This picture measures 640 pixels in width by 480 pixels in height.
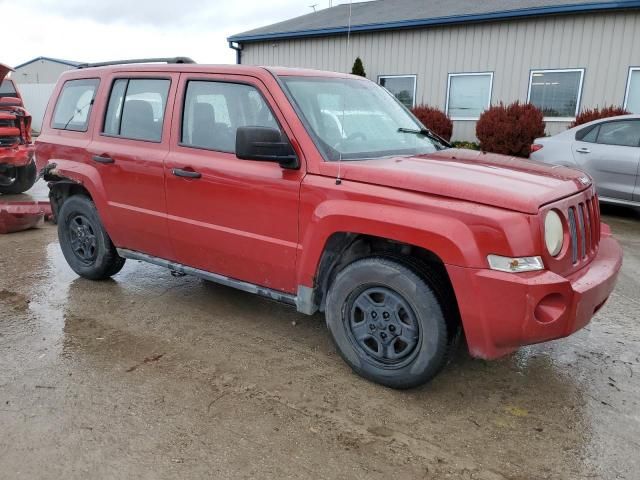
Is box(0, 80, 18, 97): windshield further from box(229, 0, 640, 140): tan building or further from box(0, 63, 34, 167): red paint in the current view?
box(229, 0, 640, 140): tan building

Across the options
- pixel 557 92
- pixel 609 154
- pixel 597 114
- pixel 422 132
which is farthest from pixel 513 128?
pixel 422 132

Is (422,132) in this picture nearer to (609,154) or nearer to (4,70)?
(609,154)

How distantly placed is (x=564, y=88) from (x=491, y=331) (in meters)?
12.2

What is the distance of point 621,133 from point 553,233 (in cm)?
612

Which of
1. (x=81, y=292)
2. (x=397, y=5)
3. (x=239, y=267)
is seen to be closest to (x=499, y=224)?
(x=239, y=267)

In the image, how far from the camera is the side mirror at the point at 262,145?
10.3 feet

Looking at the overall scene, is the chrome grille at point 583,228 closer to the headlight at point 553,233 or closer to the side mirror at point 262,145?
the headlight at point 553,233

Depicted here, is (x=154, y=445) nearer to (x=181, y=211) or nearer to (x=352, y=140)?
(x=181, y=211)

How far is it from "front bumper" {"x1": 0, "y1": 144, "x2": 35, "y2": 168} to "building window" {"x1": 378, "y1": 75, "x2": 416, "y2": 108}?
9771 millimetres

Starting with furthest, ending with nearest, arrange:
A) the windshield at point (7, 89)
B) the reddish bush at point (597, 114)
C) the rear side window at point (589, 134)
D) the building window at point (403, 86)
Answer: the building window at point (403, 86), the reddish bush at point (597, 114), the windshield at point (7, 89), the rear side window at point (589, 134)

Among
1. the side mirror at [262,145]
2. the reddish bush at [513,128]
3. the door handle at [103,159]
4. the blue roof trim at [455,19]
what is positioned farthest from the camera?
the reddish bush at [513,128]

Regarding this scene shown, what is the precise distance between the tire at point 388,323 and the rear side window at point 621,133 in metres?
6.30

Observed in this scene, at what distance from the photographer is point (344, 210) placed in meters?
3.08

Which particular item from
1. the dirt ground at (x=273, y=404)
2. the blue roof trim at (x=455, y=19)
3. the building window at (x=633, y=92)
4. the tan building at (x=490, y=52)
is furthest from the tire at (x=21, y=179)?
the building window at (x=633, y=92)
